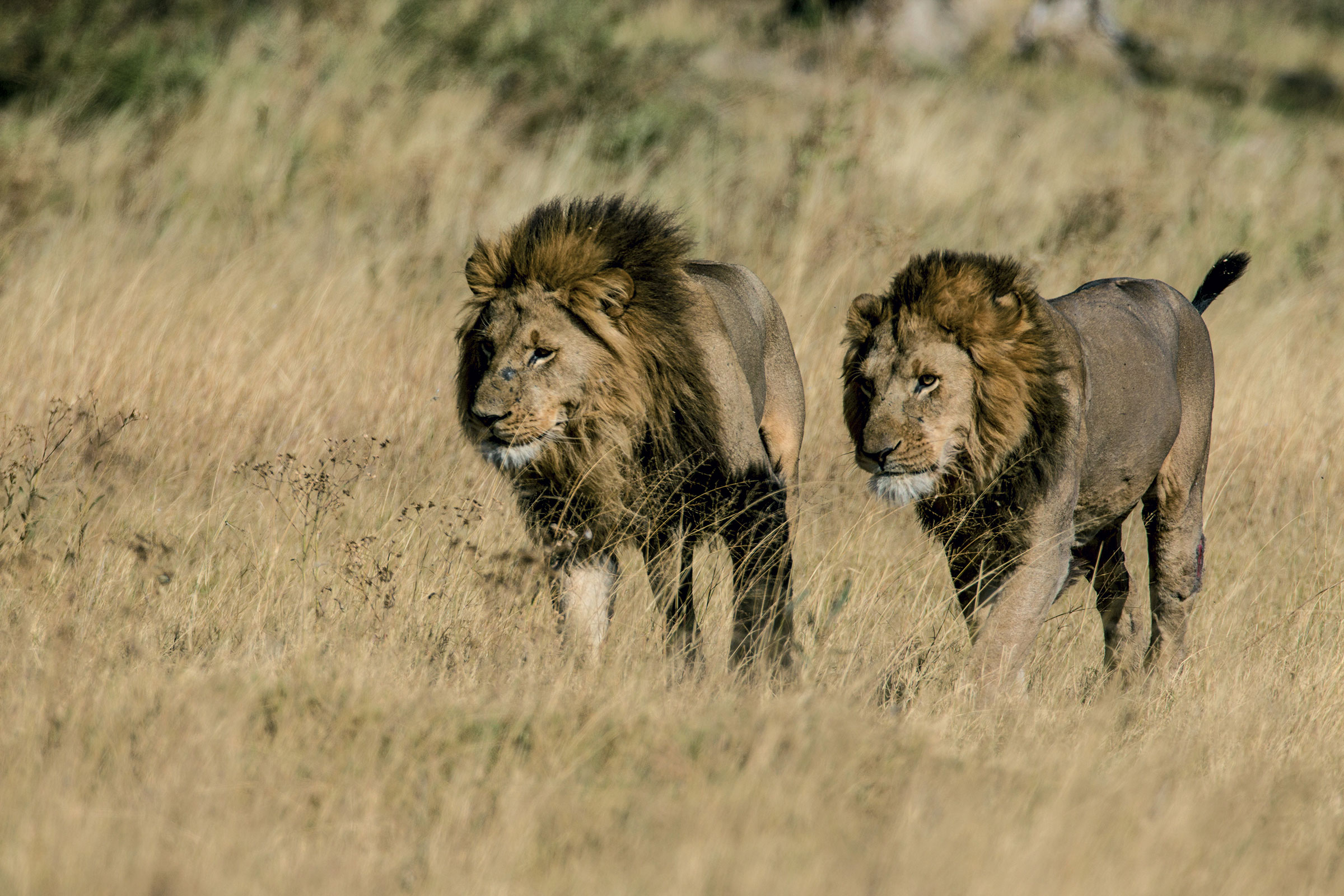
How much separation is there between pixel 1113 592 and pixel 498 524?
97.7 inches

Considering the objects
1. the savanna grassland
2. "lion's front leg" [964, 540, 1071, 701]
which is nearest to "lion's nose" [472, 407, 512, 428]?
the savanna grassland

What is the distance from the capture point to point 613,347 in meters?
4.70

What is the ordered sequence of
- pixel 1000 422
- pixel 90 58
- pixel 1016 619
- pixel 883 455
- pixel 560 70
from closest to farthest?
pixel 883 455 < pixel 1000 422 < pixel 1016 619 < pixel 90 58 < pixel 560 70

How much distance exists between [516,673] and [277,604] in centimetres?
110

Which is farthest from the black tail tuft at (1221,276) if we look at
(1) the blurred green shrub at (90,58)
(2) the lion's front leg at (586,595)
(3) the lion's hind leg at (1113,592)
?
(1) the blurred green shrub at (90,58)

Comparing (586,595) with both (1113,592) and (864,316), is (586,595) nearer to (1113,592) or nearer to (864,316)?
(864,316)

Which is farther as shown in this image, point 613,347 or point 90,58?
point 90,58

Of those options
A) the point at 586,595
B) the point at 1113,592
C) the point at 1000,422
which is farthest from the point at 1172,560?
the point at 586,595

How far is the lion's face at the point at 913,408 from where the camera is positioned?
427cm

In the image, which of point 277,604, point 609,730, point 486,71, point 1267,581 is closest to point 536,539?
point 277,604

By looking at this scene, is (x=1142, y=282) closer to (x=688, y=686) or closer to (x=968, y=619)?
(x=968, y=619)

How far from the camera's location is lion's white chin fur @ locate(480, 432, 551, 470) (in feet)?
14.8

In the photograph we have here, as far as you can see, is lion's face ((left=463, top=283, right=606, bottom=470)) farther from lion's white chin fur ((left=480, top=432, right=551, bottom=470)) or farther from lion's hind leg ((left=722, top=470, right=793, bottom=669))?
lion's hind leg ((left=722, top=470, right=793, bottom=669))

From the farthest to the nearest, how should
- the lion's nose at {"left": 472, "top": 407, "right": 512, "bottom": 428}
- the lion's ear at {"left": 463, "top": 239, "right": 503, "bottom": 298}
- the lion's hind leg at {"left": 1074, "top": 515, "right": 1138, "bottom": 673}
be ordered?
the lion's hind leg at {"left": 1074, "top": 515, "right": 1138, "bottom": 673} < the lion's ear at {"left": 463, "top": 239, "right": 503, "bottom": 298} < the lion's nose at {"left": 472, "top": 407, "right": 512, "bottom": 428}
